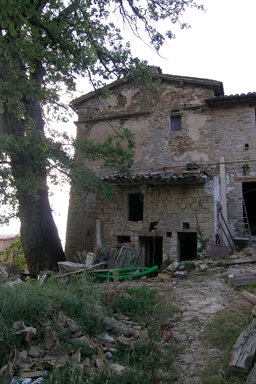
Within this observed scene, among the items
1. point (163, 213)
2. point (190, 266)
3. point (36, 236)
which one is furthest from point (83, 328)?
point (163, 213)

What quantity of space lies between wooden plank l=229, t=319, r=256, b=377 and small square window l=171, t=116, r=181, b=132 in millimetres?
10639

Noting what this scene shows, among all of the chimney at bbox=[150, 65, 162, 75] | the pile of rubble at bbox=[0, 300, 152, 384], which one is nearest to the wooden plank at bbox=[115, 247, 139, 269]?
the pile of rubble at bbox=[0, 300, 152, 384]

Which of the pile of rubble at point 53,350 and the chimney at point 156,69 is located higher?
the chimney at point 156,69

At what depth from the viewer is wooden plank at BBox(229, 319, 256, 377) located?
3.71 meters

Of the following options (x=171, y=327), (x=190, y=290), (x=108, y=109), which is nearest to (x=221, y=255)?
(x=190, y=290)

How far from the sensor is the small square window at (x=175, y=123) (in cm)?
1380

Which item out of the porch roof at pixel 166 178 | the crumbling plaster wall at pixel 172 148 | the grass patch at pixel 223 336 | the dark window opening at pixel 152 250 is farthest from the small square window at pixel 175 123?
the grass patch at pixel 223 336

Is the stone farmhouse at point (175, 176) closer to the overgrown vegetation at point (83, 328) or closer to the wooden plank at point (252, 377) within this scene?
the overgrown vegetation at point (83, 328)

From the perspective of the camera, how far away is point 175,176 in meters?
10.5

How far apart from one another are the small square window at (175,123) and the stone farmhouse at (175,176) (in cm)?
4

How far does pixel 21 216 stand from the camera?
9.58 metres

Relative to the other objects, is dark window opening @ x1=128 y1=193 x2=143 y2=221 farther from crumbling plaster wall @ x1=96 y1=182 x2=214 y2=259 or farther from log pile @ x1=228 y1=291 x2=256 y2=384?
log pile @ x1=228 y1=291 x2=256 y2=384

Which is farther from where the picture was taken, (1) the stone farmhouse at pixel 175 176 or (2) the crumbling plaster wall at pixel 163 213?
(1) the stone farmhouse at pixel 175 176

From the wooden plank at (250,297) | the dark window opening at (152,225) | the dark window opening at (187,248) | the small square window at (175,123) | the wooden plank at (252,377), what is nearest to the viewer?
the wooden plank at (252,377)
